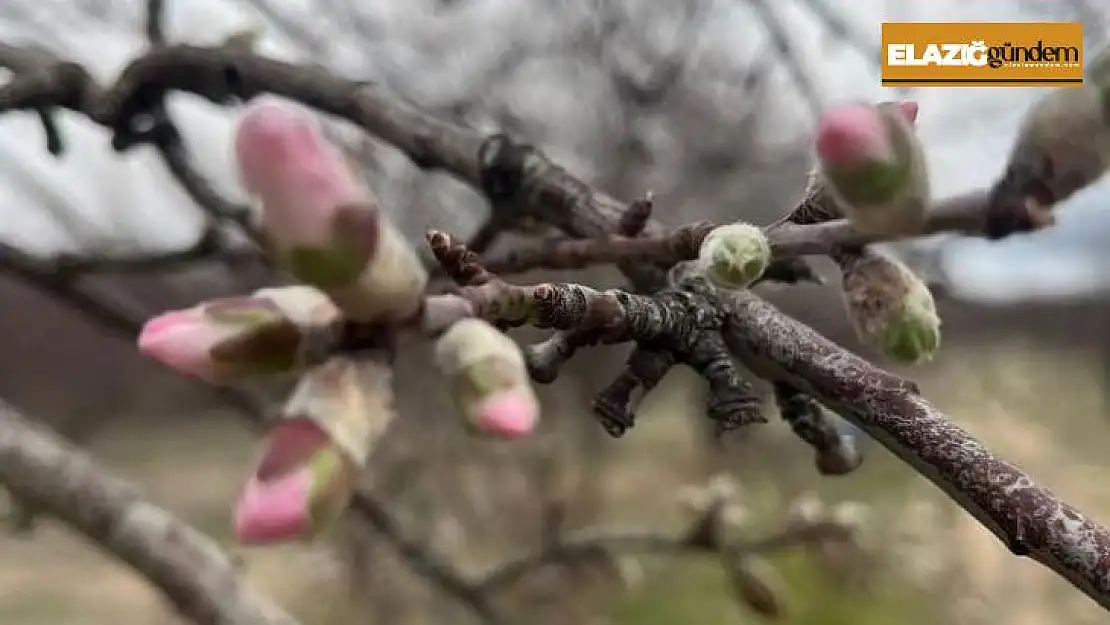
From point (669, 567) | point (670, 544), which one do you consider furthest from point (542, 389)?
point (670, 544)

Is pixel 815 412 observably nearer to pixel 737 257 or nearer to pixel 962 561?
pixel 737 257

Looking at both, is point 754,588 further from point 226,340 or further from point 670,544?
point 226,340

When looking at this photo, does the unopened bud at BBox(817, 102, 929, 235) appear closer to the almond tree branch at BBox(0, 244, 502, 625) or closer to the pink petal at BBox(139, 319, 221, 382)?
the pink petal at BBox(139, 319, 221, 382)

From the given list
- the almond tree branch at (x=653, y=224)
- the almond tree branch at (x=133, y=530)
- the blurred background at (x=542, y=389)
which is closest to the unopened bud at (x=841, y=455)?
the almond tree branch at (x=653, y=224)

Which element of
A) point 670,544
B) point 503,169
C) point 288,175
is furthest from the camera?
point 670,544

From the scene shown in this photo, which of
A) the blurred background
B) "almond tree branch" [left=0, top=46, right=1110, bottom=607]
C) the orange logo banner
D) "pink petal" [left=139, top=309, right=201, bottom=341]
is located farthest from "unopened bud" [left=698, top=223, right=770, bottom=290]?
the blurred background

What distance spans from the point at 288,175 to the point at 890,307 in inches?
5.7

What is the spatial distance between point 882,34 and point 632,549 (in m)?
0.48

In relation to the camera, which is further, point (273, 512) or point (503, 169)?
point (503, 169)

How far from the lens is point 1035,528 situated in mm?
232

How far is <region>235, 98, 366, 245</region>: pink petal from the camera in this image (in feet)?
0.53

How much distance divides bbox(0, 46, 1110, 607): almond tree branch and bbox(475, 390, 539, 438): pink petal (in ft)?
0.07

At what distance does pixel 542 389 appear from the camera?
3.76 feet

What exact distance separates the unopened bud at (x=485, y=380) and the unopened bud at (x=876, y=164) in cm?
7
